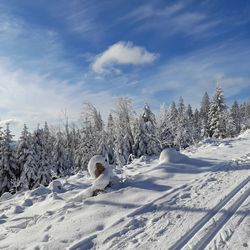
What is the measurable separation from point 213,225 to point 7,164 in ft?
98.9

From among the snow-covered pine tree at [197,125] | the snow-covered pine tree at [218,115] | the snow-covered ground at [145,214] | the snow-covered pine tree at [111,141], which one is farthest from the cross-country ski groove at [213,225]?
the snow-covered pine tree at [197,125]

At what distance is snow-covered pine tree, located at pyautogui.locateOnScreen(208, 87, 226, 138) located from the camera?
43.6 metres

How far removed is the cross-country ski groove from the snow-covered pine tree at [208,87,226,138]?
1433 inches

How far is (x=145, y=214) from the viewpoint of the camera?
24.0ft

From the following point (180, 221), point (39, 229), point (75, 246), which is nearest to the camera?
point (75, 246)

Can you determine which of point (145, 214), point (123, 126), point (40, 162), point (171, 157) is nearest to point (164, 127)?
point (123, 126)

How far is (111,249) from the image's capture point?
5695 mm

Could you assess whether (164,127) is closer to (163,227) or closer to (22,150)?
(22,150)

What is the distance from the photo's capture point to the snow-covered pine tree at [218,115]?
143 feet

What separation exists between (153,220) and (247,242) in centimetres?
205

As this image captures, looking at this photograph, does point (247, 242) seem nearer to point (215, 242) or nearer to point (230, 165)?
point (215, 242)

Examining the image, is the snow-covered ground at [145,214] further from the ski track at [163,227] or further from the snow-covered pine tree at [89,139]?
the snow-covered pine tree at [89,139]

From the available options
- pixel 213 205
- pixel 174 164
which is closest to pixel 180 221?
pixel 213 205

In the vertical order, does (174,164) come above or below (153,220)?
above
